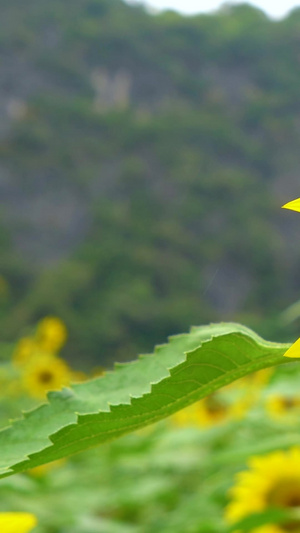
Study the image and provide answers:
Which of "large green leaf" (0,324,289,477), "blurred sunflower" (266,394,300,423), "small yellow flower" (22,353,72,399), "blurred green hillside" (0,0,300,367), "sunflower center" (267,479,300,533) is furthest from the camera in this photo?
"blurred green hillside" (0,0,300,367)

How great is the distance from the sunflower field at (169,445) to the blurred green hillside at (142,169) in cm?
851

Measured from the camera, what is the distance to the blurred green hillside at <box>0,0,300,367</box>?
11531mm

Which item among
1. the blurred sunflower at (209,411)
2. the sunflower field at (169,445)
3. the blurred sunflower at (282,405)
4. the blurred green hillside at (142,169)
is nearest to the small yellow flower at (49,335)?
the sunflower field at (169,445)

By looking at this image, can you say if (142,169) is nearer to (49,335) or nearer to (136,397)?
(49,335)

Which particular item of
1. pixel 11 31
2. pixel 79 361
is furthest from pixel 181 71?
pixel 79 361

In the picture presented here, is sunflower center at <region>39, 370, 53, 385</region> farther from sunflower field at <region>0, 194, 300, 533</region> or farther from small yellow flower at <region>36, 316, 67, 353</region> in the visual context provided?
small yellow flower at <region>36, 316, 67, 353</region>

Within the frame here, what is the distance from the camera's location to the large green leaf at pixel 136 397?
20cm

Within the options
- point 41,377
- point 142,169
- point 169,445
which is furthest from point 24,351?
point 142,169

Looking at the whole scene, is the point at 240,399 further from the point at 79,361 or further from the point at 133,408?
the point at 79,361

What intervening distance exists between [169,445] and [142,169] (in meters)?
13.3

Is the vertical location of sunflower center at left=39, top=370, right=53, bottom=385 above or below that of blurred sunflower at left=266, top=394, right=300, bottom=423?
above

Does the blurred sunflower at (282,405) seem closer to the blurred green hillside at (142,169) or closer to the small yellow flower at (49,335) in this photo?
the small yellow flower at (49,335)

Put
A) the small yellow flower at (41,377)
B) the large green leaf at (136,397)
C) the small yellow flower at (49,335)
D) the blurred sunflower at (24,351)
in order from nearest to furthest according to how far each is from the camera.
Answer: the large green leaf at (136,397)
the small yellow flower at (41,377)
the blurred sunflower at (24,351)
the small yellow flower at (49,335)

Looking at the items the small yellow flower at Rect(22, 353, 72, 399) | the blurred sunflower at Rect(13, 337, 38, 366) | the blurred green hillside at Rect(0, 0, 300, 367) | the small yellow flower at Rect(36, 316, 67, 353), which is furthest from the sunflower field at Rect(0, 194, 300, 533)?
the blurred green hillside at Rect(0, 0, 300, 367)
